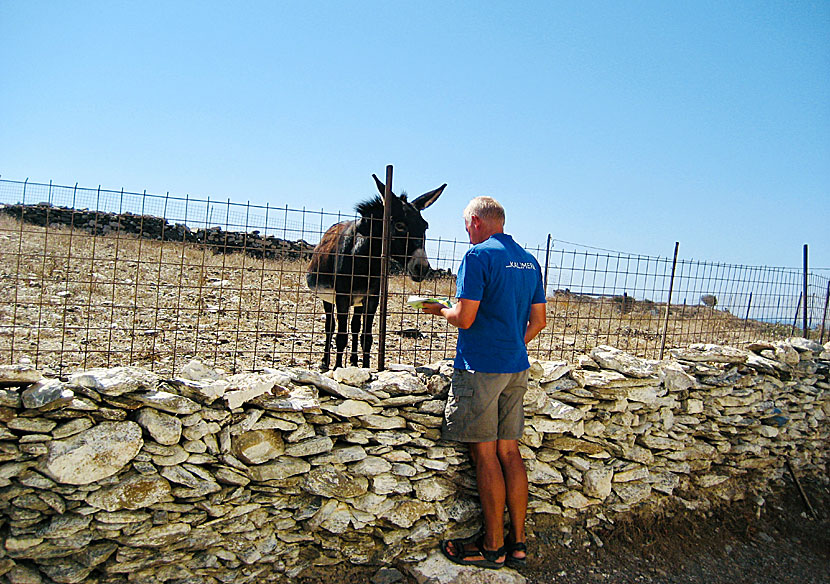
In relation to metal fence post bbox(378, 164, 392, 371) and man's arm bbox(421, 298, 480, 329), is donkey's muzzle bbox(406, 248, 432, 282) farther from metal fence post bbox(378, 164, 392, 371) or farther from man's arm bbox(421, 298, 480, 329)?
man's arm bbox(421, 298, 480, 329)

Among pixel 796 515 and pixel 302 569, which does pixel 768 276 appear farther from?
pixel 302 569

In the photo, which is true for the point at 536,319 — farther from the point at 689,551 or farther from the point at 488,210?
the point at 689,551

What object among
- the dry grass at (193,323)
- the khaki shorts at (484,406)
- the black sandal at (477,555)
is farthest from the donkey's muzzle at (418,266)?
the black sandal at (477,555)

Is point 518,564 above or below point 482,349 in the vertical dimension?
below

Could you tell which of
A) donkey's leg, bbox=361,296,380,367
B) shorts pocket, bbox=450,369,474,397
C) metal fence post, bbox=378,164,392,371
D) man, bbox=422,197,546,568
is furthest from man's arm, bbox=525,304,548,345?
donkey's leg, bbox=361,296,380,367

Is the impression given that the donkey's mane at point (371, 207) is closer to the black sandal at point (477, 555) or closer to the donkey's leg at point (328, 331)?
the donkey's leg at point (328, 331)

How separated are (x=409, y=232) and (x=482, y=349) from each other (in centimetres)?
214

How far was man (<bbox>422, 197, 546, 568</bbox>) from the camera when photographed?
3.79m

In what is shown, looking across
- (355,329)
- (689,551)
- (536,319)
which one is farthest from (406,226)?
(689,551)

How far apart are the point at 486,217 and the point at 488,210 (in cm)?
5

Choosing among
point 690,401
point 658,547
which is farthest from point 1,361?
point 690,401

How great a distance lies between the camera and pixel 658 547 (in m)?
4.86

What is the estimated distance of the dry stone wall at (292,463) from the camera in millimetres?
3461

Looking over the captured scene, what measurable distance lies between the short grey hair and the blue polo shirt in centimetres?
13
